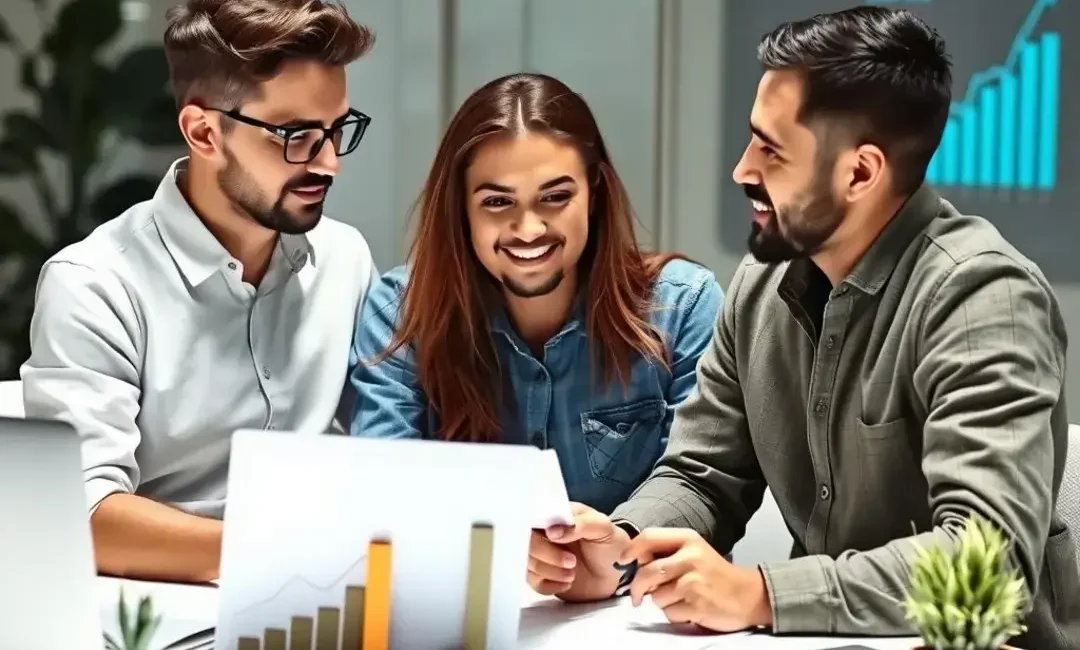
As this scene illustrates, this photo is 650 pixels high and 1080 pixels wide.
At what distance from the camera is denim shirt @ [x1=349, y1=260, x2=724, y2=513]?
2213mm

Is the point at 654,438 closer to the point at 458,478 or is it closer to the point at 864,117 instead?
the point at 864,117

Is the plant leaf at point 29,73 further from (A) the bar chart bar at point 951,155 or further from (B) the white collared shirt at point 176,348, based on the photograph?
(A) the bar chart bar at point 951,155

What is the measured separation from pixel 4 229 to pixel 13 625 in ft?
10.7

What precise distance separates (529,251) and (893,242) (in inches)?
23.6

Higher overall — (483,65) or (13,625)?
(483,65)

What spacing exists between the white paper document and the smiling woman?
0.81 m

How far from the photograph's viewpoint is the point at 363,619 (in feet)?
4.36

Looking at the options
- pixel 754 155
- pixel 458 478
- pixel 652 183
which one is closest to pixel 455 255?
pixel 754 155

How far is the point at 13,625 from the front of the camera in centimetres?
133

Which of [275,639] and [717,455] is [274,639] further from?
[717,455]

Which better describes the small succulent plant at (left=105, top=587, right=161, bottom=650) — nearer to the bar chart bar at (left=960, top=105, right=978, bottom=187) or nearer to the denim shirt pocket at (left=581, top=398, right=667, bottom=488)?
the denim shirt pocket at (left=581, top=398, right=667, bottom=488)

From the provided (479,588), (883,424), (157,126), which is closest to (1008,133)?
(883,424)

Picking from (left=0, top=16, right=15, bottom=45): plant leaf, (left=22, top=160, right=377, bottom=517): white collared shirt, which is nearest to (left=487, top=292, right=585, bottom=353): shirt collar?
(left=22, top=160, right=377, bottom=517): white collared shirt

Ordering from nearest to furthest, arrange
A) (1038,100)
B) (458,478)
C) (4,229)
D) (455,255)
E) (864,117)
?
(458,478), (864,117), (455,255), (1038,100), (4,229)
